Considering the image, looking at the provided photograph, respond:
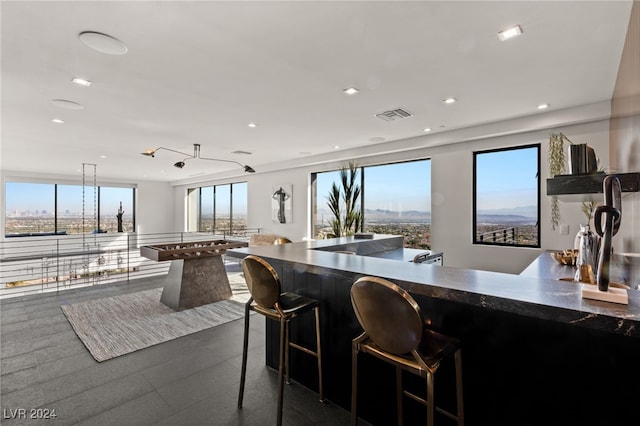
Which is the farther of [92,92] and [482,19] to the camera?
[92,92]

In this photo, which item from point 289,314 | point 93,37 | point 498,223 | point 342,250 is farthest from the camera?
point 498,223

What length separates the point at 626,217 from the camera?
2256 mm

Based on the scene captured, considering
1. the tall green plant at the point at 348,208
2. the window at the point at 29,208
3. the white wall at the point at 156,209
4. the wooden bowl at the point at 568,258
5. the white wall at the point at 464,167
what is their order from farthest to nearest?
the white wall at the point at 156,209, the window at the point at 29,208, the tall green plant at the point at 348,208, the white wall at the point at 464,167, the wooden bowl at the point at 568,258

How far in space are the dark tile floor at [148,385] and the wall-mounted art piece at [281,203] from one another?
193 inches

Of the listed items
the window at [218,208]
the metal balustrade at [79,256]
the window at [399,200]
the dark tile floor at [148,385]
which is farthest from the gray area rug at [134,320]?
the window at [218,208]

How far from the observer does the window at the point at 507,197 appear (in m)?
4.47

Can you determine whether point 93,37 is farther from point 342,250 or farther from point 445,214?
point 445,214

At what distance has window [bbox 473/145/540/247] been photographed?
447cm

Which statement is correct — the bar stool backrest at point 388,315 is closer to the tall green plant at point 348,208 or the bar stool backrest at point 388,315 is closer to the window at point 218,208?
the tall green plant at point 348,208

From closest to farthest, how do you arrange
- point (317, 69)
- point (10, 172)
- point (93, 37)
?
point (93, 37) < point (317, 69) < point (10, 172)

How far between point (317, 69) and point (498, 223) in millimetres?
3759

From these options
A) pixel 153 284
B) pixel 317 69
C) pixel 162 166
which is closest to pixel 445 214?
pixel 317 69

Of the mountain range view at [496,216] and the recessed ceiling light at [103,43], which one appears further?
the mountain range view at [496,216]

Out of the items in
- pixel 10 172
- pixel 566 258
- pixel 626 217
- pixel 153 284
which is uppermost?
pixel 10 172
